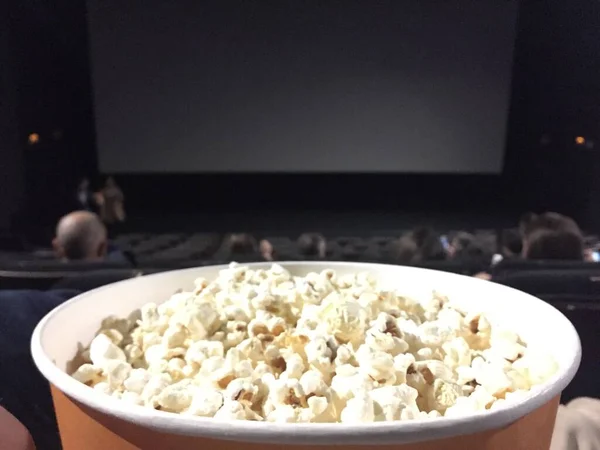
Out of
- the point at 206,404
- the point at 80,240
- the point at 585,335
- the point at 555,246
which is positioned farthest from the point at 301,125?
the point at 206,404

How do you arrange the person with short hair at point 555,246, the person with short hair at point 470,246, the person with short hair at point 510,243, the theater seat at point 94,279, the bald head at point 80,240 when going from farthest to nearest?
1. the person with short hair at point 470,246
2. the person with short hair at point 510,243
3. the bald head at point 80,240
4. the person with short hair at point 555,246
5. the theater seat at point 94,279

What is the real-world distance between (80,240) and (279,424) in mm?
2026

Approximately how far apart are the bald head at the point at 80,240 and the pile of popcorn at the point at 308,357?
66.8 inches

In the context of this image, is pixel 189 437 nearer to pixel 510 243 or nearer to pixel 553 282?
pixel 553 282

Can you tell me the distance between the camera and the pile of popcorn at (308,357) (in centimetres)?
41

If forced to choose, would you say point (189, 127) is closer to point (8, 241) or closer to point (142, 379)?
point (8, 241)

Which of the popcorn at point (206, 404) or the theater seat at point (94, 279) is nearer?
the popcorn at point (206, 404)

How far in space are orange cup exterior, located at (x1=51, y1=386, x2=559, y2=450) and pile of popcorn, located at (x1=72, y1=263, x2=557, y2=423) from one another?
2 centimetres

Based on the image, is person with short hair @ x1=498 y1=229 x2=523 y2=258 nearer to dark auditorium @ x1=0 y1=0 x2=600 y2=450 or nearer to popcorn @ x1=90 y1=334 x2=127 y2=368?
dark auditorium @ x1=0 y1=0 x2=600 y2=450

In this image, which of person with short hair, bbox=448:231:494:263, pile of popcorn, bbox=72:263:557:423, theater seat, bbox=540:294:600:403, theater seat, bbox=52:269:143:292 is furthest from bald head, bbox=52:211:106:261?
person with short hair, bbox=448:231:494:263

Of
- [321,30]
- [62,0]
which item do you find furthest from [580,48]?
[62,0]

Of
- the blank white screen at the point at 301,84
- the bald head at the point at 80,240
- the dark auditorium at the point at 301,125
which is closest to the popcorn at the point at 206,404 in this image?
the bald head at the point at 80,240

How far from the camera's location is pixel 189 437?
340 mm

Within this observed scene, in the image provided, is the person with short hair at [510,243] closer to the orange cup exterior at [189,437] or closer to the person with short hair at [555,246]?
the person with short hair at [555,246]
